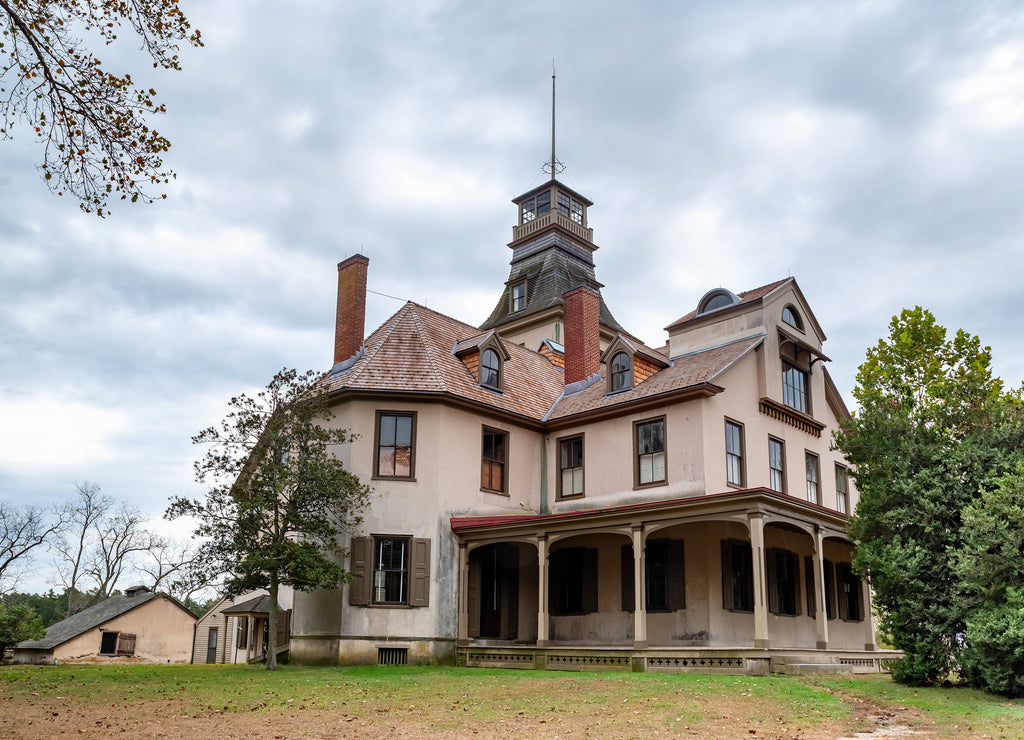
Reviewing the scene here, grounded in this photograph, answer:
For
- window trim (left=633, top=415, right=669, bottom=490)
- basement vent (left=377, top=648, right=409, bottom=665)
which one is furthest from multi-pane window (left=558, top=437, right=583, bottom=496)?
basement vent (left=377, top=648, right=409, bottom=665)

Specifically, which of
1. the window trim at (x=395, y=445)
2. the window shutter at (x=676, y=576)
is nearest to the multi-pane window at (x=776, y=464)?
the window shutter at (x=676, y=576)

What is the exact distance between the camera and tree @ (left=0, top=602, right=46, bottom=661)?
24.9 metres

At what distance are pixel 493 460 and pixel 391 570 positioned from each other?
4.09m

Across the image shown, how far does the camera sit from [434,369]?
23.6 meters

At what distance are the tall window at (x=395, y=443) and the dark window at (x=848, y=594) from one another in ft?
40.5

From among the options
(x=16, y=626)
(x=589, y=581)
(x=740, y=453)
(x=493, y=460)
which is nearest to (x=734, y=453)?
(x=740, y=453)

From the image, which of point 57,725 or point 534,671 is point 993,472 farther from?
point 57,725

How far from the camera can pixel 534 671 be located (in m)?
18.9

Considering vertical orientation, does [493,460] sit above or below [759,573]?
above

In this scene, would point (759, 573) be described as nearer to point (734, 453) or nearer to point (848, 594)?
point (734, 453)

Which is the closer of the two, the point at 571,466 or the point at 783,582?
the point at 783,582

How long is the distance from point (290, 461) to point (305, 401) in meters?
1.37

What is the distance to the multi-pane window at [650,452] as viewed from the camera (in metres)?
22.3

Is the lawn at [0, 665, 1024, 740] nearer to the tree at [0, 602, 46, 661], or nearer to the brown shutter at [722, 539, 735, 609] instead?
the brown shutter at [722, 539, 735, 609]
